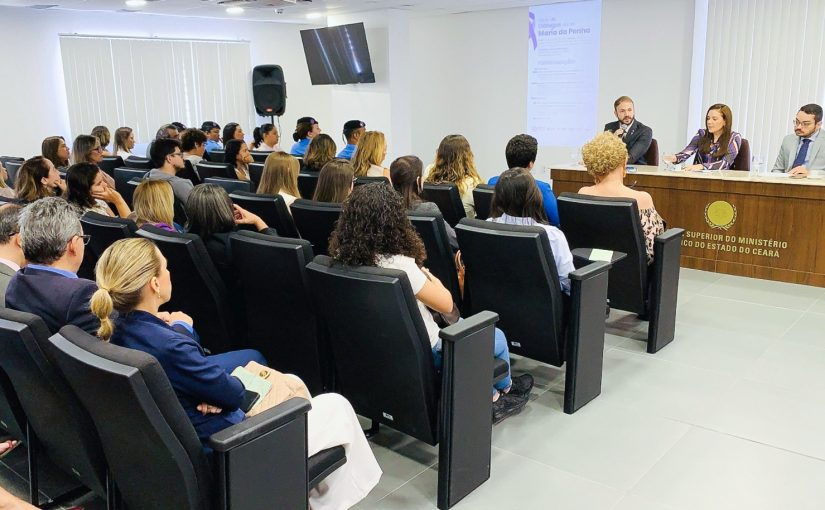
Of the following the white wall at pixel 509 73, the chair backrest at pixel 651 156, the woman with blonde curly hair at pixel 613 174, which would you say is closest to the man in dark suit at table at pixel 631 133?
the chair backrest at pixel 651 156

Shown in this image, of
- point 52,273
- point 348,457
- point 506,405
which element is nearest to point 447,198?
point 506,405

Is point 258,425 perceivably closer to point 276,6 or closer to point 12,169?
point 12,169

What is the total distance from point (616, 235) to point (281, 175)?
2223 mm

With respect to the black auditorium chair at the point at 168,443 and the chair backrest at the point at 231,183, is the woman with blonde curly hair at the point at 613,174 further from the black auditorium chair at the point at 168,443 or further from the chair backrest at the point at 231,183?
the black auditorium chair at the point at 168,443

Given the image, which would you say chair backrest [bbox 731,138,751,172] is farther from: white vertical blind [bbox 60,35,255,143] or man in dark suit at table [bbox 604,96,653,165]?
white vertical blind [bbox 60,35,255,143]

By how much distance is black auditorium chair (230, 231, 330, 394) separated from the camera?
2.89 metres

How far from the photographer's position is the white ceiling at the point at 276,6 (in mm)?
8852

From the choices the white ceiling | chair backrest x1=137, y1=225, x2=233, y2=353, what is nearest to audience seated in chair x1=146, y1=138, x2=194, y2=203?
chair backrest x1=137, y1=225, x2=233, y2=353

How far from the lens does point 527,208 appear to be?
332 cm

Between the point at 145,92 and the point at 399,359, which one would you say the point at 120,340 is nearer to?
the point at 399,359

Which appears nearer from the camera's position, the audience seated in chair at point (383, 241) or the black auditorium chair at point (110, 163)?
the audience seated in chair at point (383, 241)

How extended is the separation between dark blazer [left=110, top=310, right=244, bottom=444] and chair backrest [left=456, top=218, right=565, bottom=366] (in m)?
1.45

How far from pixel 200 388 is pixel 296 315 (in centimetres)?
115

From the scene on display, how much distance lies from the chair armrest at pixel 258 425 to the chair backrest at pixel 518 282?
136 centimetres
